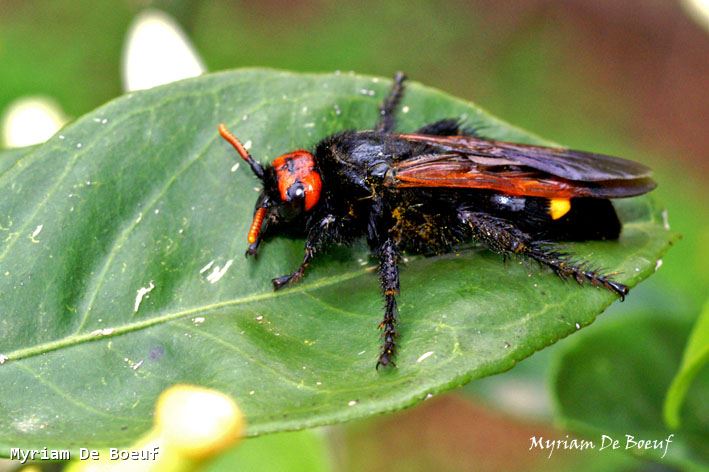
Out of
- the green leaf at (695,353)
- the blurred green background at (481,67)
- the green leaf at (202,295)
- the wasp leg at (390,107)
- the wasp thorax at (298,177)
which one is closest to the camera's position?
the green leaf at (202,295)

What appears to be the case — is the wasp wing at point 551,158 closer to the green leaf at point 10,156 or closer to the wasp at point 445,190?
the wasp at point 445,190

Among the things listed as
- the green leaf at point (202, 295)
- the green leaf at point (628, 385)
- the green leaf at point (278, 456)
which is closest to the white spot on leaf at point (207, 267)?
the green leaf at point (202, 295)

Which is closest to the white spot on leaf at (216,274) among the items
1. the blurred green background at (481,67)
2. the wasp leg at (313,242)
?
the wasp leg at (313,242)

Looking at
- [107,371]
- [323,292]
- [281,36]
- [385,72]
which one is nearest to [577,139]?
[385,72]

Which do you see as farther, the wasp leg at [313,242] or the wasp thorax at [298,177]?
the wasp thorax at [298,177]

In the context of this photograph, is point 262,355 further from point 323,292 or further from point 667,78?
point 667,78

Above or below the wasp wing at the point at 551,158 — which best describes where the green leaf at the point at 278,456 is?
below

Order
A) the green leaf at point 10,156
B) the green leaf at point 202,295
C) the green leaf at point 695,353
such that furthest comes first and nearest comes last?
the green leaf at point 10,156 < the green leaf at point 695,353 < the green leaf at point 202,295

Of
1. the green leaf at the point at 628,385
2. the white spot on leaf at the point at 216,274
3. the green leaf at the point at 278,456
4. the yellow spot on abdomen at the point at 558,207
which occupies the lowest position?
the green leaf at the point at 278,456
